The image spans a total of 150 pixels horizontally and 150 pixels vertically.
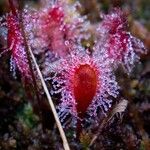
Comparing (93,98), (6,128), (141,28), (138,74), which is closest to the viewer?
(93,98)

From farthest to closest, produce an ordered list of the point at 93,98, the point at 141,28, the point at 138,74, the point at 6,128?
the point at 141,28 → the point at 138,74 → the point at 6,128 → the point at 93,98

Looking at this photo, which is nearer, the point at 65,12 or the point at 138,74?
the point at 65,12

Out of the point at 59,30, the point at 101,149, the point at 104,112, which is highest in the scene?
the point at 59,30

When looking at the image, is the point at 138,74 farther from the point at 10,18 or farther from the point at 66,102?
the point at 10,18

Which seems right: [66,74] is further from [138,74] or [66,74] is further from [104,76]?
[138,74]

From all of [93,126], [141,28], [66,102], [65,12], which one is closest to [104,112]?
[93,126]

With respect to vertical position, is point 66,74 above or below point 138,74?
above

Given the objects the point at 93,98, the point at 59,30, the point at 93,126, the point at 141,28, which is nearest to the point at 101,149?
the point at 93,126
